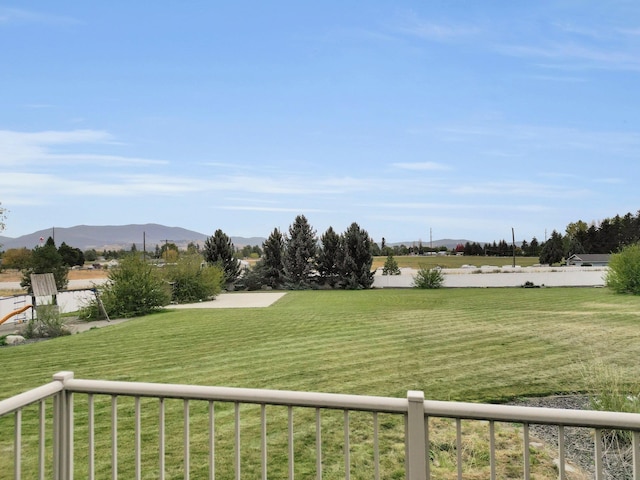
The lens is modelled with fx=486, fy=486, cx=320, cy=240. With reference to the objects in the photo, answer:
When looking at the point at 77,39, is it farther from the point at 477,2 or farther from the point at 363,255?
the point at 363,255

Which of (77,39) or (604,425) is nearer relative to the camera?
(604,425)

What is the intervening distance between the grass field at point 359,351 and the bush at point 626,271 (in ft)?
14.0

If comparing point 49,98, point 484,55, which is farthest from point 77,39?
point 484,55

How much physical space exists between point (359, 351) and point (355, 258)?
531 inches

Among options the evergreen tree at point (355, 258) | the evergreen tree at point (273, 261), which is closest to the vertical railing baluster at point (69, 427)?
the evergreen tree at point (355, 258)

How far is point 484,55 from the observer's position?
14.5 meters

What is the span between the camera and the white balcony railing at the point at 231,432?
1518 millimetres

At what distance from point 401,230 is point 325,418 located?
2154 cm

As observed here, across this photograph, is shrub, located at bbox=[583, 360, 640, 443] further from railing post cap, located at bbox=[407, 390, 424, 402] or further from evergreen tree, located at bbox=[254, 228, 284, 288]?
evergreen tree, located at bbox=[254, 228, 284, 288]

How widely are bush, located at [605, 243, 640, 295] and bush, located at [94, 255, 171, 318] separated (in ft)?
46.0

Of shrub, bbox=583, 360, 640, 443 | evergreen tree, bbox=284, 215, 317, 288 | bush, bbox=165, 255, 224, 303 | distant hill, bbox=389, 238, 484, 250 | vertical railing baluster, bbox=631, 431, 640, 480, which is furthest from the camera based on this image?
distant hill, bbox=389, 238, 484, 250

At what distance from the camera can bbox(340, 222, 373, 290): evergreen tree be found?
20.1 m

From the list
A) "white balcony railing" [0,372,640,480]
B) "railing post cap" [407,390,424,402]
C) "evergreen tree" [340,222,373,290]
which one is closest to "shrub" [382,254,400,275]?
"evergreen tree" [340,222,373,290]

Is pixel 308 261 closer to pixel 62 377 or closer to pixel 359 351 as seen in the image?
pixel 359 351
